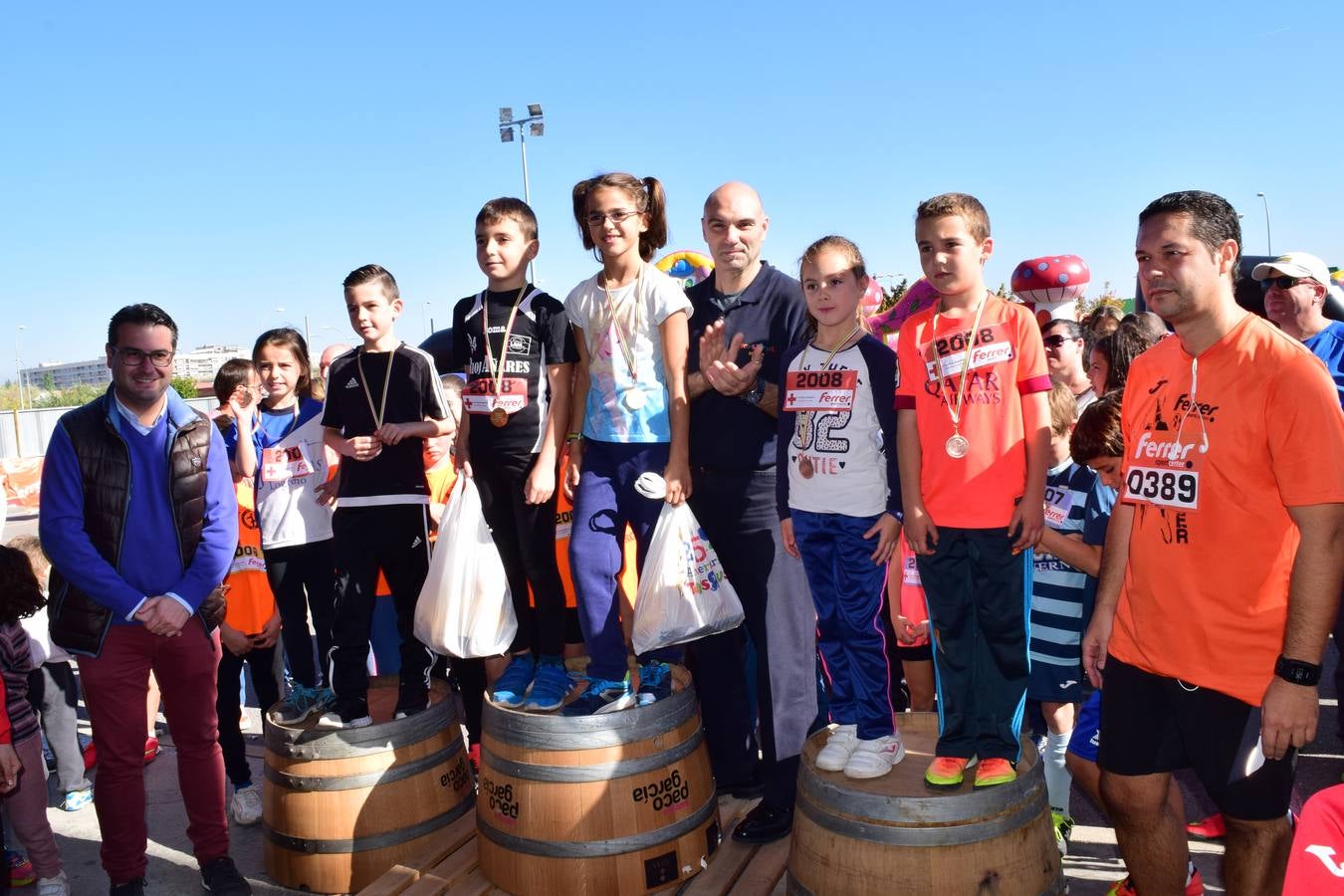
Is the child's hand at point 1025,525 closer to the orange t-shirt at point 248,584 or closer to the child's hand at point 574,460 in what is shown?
the child's hand at point 574,460

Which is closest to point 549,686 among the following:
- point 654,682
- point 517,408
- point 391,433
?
point 654,682

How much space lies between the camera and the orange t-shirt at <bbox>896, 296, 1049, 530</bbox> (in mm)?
2900

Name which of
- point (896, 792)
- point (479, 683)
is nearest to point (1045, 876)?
point (896, 792)

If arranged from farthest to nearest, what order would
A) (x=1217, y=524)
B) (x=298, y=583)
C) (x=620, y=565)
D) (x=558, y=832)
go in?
(x=298, y=583) → (x=620, y=565) → (x=558, y=832) → (x=1217, y=524)

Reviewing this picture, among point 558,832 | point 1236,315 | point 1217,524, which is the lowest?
point 558,832

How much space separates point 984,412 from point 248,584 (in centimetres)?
363

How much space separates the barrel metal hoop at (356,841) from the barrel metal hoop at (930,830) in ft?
5.86

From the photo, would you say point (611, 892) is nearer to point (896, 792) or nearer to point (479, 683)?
point (896, 792)

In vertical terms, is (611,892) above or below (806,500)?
below

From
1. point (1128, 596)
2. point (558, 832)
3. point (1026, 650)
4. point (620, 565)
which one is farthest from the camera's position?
point (620, 565)

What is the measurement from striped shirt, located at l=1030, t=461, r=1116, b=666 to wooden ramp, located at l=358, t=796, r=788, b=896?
47.6 inches

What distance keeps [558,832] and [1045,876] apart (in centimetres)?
149

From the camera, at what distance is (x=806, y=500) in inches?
127

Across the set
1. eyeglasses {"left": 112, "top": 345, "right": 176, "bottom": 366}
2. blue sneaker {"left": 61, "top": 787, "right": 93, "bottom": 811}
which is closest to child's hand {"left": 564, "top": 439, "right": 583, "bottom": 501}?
eyeglasses {"left": 112, "top": 345, "right": 176, "bottom": 366}
